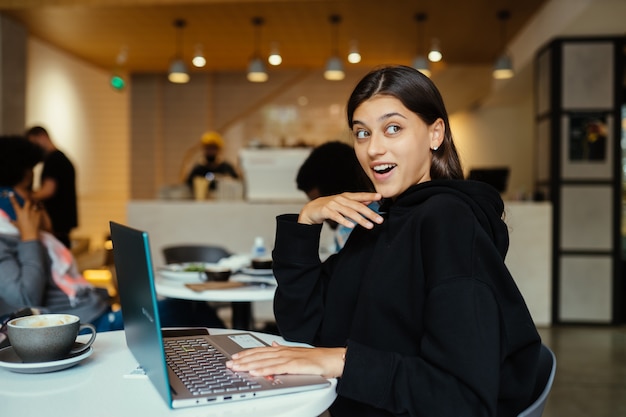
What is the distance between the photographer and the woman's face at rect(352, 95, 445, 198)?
4.02 ft

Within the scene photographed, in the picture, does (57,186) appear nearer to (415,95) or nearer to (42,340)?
(42,340)

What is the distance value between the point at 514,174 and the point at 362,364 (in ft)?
29.1

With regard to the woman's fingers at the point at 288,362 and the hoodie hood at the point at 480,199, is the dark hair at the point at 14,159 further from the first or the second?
the hoodie hood at the point at 480,199

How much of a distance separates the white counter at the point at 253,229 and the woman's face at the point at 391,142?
3876 mm

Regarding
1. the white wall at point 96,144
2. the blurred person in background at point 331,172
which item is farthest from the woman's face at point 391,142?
the white wall at point 96,144

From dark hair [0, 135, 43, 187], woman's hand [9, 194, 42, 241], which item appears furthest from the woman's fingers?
dark hair [0, 135, 43, 187]

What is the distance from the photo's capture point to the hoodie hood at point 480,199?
1128 mm

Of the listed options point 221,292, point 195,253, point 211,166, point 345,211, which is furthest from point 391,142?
point 211,166

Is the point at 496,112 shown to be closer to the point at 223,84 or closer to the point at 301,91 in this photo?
the point at 301,91

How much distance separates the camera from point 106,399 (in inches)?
38.6

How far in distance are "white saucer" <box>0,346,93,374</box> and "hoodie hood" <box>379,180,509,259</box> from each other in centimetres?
70

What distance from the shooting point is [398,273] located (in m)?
1.15

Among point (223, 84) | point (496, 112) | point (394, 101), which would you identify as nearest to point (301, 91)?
point (223, 84)

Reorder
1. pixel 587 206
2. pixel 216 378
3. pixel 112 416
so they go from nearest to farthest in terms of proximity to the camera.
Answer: pixel 112 416, pixel 216 378, pixel 587 206
